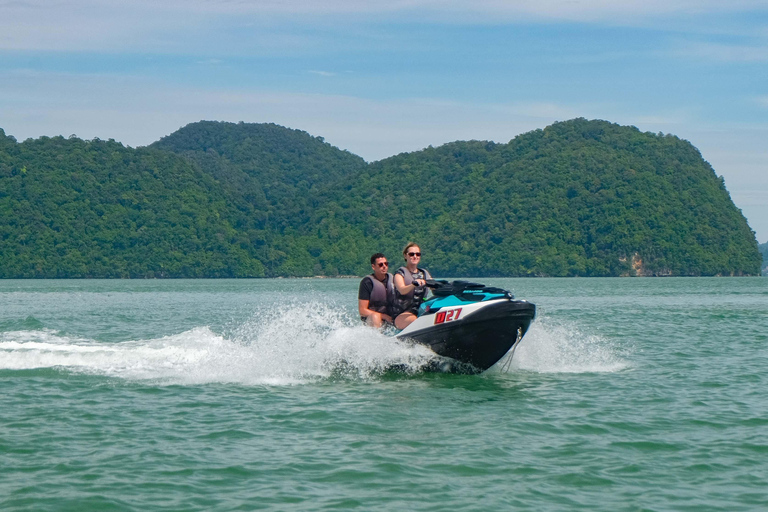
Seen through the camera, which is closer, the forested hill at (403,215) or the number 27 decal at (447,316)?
the number 27 decal at (447,316)

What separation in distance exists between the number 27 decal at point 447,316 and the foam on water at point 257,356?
1.70 feet

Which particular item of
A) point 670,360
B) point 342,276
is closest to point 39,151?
point 342,276

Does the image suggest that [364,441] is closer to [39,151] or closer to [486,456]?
[486,456]

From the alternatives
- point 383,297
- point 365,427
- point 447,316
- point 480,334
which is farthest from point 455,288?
point 365,427

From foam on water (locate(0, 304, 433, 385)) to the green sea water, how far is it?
1.4 inches

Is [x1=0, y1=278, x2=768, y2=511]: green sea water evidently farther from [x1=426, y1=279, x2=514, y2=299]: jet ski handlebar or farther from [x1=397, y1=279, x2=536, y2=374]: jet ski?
[x1=426, y1=279, x2=514, y2=299]: jet ski handlebar

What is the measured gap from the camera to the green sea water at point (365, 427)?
723 centimetres

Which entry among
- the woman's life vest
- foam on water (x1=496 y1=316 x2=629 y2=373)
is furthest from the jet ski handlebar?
foam on water (x1=496 y1=316 x2=629 y2=373)

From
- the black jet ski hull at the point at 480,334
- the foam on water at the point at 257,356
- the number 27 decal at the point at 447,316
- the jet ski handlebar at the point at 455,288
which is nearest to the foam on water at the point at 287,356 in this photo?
the foam on water at the point at 257,356

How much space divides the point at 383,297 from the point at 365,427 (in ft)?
11.8

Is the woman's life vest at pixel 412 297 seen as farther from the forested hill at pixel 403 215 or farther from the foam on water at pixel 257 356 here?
the forested hill at pixel 403 215

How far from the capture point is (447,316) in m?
12.3

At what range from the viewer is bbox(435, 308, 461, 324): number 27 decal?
40.2 ft

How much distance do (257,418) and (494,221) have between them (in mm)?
123412
